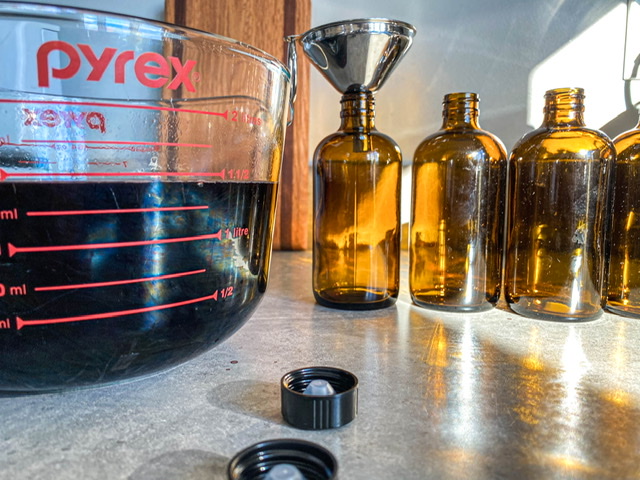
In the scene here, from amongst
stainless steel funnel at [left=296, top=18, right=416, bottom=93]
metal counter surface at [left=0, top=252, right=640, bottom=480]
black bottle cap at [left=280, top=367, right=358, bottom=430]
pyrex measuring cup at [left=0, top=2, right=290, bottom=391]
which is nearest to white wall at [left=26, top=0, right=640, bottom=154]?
stainless steel funnel at [left=296, top=18, right=416, bottom=93]

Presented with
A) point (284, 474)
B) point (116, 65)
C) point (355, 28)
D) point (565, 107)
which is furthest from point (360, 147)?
point (284, 474)

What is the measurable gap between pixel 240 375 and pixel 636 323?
19.0 inches

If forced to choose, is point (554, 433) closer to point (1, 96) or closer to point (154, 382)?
point (154, 382)

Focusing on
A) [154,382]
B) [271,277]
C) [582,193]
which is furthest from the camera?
[271,277]

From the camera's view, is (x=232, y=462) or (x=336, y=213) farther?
(x=336, y=213)

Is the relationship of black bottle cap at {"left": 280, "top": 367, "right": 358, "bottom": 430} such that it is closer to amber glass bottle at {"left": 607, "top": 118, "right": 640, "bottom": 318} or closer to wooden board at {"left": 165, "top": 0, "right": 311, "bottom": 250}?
amber glass bottle at {"left": 607, "top": 118, "right": 640, "bottom": 318}

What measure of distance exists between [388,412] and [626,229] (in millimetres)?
445

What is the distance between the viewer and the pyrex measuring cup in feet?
1.04

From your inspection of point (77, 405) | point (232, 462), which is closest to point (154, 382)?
point (77, 405)

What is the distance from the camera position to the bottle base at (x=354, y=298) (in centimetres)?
67

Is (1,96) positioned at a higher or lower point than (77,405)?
higher

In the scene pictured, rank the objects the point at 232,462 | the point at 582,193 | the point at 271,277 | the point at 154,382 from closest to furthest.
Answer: the point at 232,462, the point at 154,382, the point at 582,193, the point at 271,277

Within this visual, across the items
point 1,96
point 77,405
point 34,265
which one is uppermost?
point 1,96

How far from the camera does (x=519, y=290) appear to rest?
26.1 inches
